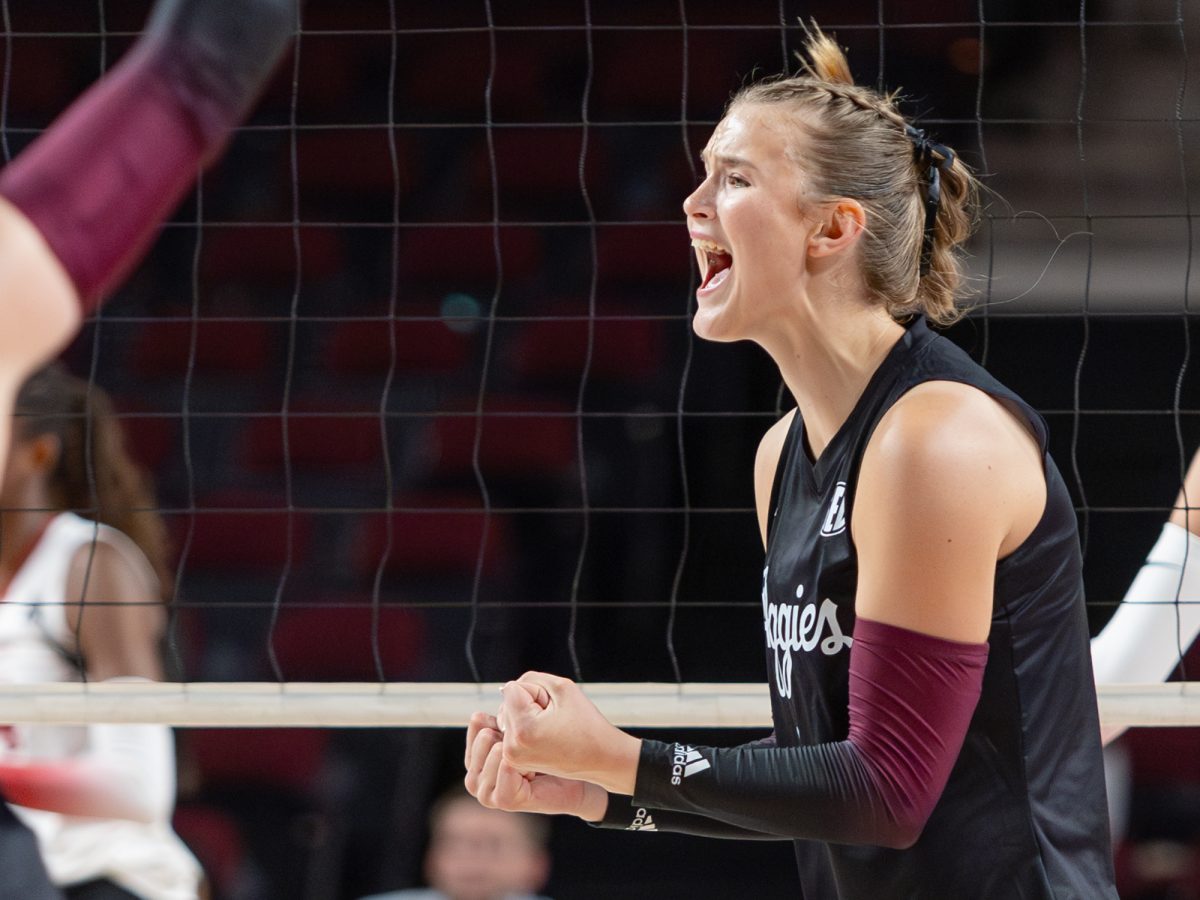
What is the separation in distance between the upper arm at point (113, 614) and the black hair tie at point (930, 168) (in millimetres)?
1355

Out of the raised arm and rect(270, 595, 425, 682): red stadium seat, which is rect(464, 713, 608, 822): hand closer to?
the raised arm

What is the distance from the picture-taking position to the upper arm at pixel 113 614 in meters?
2.39

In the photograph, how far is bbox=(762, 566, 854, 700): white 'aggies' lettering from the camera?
53.3 inches

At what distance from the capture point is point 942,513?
123 centimetres

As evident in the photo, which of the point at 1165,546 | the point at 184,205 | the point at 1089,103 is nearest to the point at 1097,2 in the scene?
the point at 1089,103

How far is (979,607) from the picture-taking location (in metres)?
1.26

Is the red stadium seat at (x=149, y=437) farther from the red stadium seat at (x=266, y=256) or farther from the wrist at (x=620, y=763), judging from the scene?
the wrist at (x=620, y=763)

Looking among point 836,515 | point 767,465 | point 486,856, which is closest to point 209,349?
point 486,856

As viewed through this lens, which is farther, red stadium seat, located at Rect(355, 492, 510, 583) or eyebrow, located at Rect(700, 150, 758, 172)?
red stadium seat, located at Rect(355, 492, 510, 583)

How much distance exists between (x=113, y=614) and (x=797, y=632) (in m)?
1.37

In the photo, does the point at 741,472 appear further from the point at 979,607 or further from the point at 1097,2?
the point at 979,607

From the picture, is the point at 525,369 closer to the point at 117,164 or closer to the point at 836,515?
the point at 836,515

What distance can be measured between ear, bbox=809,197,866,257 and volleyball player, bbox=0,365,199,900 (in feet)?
4.46

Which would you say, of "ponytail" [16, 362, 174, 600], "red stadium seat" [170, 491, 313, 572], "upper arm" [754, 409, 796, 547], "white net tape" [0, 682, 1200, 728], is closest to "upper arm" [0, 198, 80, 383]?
"upper arm" [754, 409, 796, 547]
